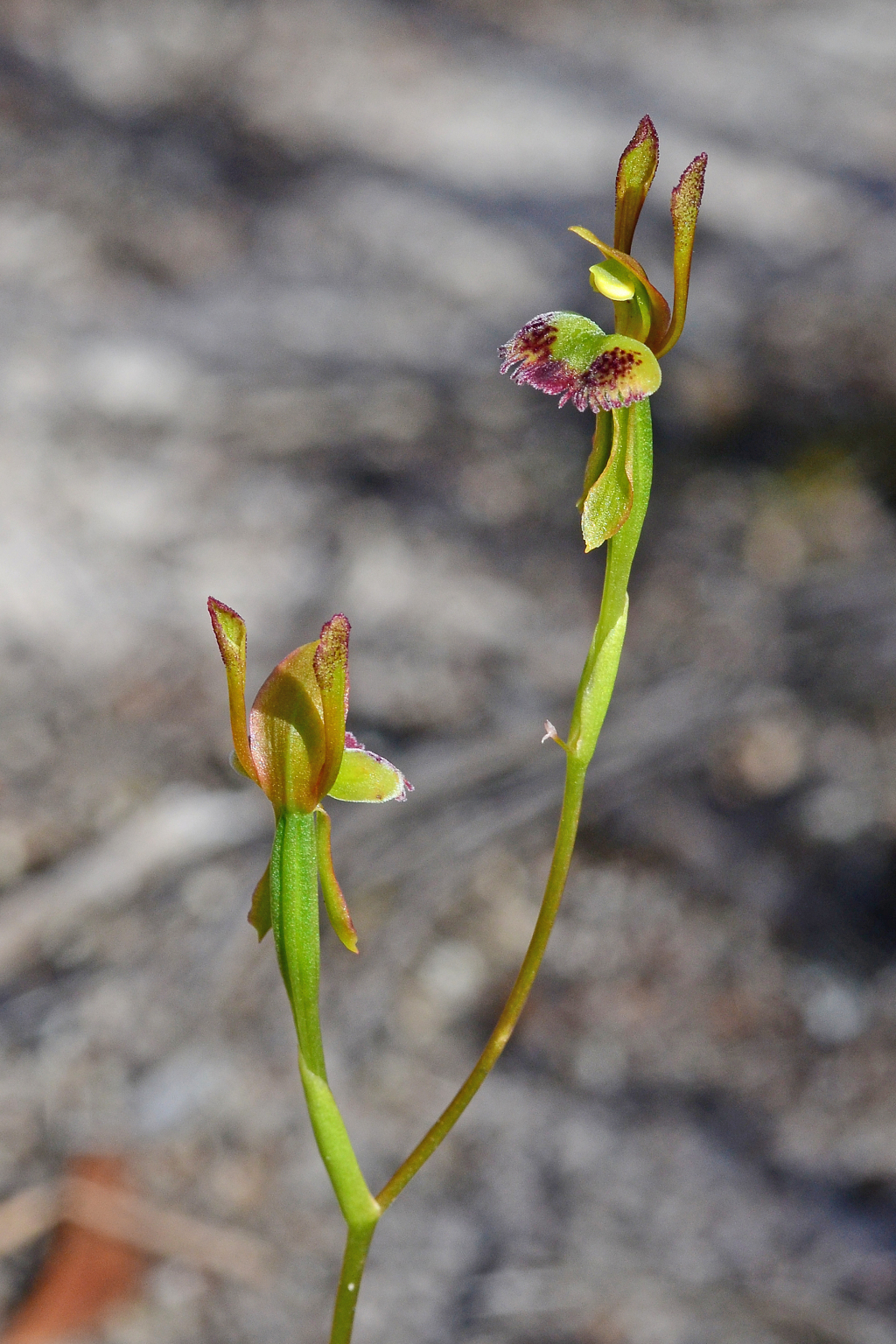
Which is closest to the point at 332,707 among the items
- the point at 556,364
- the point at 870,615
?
the point at 556,364

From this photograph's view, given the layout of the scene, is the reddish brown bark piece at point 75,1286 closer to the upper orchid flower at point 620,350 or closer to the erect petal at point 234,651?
the erect petal at point 234,651

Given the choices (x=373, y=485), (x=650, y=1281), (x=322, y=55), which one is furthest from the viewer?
(x=322, y=55)

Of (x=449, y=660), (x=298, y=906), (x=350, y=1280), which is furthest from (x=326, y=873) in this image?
A: (x=449, y=660)

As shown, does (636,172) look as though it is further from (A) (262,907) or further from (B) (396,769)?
(A) (262,907)

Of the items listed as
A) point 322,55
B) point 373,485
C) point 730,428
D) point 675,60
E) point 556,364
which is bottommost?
point 556,364

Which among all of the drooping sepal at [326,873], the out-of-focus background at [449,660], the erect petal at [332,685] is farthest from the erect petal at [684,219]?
the out-of-focus background at [449,660]

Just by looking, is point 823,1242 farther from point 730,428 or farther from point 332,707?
point 730,428

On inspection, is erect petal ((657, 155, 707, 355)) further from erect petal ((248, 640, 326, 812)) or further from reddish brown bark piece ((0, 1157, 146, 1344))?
reddish brown bark piece ((0, 1157, 146, 1344))

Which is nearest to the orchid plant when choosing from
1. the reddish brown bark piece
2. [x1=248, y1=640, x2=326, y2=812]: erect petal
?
[x1=248, y1=640, x2=326, y2=812]: erect petal
